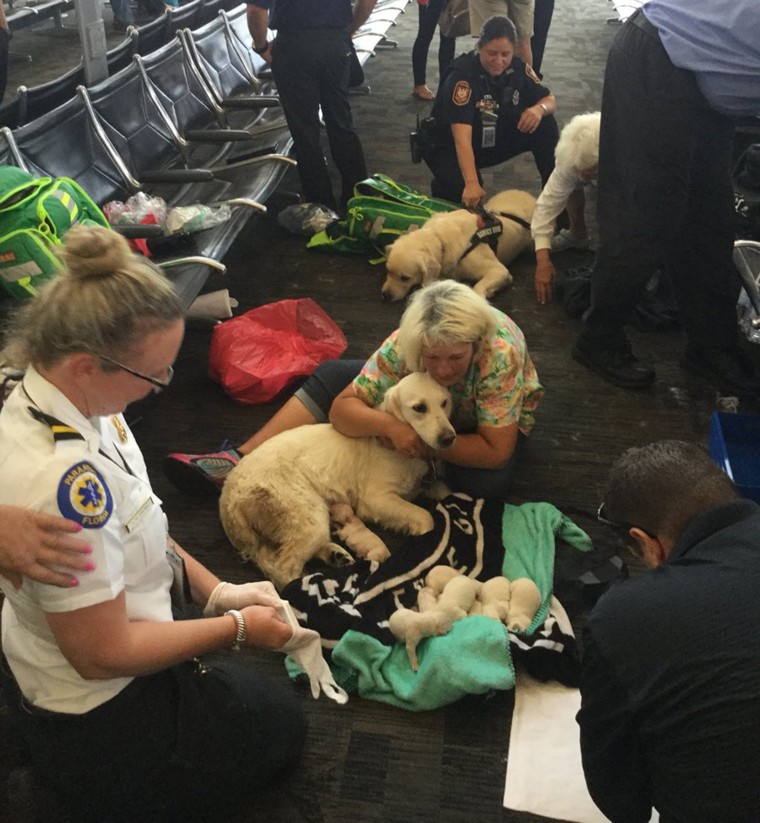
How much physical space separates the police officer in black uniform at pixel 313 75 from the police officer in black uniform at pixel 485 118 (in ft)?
1.73

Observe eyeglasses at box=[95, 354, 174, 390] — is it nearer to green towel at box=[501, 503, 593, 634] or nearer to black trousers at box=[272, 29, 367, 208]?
green towel at box=[501, 503, 593, 634]

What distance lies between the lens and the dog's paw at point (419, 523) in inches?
103

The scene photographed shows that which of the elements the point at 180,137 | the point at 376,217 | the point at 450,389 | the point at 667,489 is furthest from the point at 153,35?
the point at 667,489

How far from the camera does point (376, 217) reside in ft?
14.6

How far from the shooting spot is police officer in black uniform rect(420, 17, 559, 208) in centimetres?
447

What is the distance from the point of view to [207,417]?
329 cm

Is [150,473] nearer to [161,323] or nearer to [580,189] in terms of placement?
[161,323]

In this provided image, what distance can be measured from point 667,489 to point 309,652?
887mm

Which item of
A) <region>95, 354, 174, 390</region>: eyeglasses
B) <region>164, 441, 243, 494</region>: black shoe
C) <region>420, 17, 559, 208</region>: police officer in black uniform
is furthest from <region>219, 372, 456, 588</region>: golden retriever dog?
<region>420, 17, 559, 208</region>: police officer in black uniform

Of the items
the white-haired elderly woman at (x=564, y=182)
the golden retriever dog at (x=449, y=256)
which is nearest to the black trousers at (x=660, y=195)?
the white-haired elderly woman at (x=564, y=182)

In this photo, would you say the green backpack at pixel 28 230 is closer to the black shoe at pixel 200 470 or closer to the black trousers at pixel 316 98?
the black shoe at pixel 200 470

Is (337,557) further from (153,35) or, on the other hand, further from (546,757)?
(153,35)

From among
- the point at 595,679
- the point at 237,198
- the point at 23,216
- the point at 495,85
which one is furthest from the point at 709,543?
the point at 495,85

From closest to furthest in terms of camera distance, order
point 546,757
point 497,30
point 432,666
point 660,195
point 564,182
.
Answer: point 546,757, point 432,666, point 660,195, point 564,182, point 497,30
